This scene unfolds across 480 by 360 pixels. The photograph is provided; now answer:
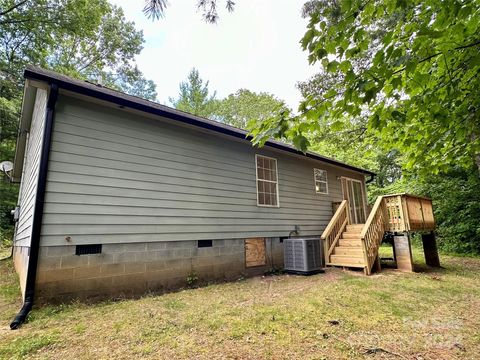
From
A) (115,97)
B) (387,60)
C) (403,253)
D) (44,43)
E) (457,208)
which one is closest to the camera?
(387,60)

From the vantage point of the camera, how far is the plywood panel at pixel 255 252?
23.0 ft

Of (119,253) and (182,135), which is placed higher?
(182,135)

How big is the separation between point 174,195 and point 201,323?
283 centimetres

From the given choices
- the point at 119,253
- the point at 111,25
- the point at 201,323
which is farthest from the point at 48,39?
the point at 201,323

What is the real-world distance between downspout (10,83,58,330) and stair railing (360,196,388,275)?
7.14 meters

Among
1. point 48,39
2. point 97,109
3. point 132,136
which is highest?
point 48,39

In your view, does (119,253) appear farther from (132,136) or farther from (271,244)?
(271,244)

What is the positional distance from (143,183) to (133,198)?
1.18 ft

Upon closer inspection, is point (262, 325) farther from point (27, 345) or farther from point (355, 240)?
point (355, 240)

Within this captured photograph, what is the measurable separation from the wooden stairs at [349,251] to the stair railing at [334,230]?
123 millimetres

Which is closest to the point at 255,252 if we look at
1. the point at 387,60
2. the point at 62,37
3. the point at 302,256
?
the point at 302,256

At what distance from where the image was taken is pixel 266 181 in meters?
7.92

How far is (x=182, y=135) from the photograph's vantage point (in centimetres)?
612

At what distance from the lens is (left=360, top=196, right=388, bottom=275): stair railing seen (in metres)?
7.16
